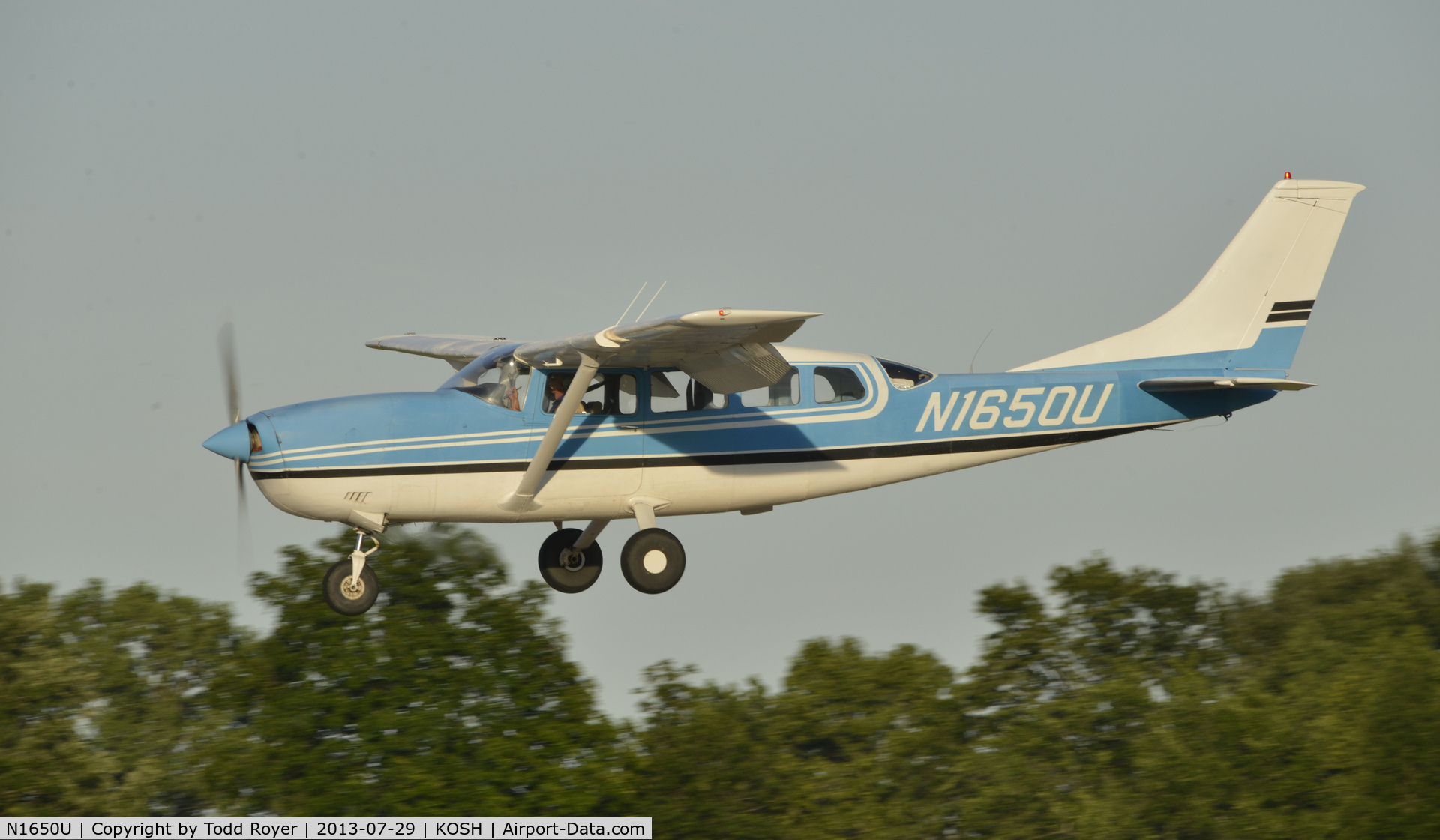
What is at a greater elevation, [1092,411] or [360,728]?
[1092,411]

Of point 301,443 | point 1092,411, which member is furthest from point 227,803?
point 1092,411

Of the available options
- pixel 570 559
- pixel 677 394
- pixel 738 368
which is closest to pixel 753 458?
pixel 677 394

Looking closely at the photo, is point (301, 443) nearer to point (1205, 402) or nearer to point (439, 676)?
point (1205, 402)

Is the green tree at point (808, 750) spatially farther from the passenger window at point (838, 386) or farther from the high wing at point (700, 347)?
the high wing at point (700, 347)

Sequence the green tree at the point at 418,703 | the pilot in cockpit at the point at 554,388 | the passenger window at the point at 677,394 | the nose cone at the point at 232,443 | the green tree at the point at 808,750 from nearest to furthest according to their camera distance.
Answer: the nose cone at the point at 232,443 < the pilot in cockpit at the point at 554,388 < the passenger window at the point at 677,394 < the green tree at the point at 418,703 < the green tree at the point at 808,750

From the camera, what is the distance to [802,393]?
14.9 meters

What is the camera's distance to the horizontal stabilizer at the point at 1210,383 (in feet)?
50.7

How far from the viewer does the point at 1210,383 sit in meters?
15.7

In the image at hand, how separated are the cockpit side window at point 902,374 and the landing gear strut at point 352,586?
5.54 meters

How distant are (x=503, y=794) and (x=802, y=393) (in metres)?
18.3

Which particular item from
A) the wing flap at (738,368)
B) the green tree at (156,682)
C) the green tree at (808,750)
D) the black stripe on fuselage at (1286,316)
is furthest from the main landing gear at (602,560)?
the green tree at (156,682)

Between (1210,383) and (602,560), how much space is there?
271 inches

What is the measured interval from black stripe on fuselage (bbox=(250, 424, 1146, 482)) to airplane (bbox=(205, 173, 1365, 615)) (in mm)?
17

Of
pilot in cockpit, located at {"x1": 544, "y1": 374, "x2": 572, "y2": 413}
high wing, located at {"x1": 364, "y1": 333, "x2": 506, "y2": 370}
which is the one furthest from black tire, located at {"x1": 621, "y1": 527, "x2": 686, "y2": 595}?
high wing, located at {"x1": 364, "y1": 333, "x2": 506, "y2": 370}
